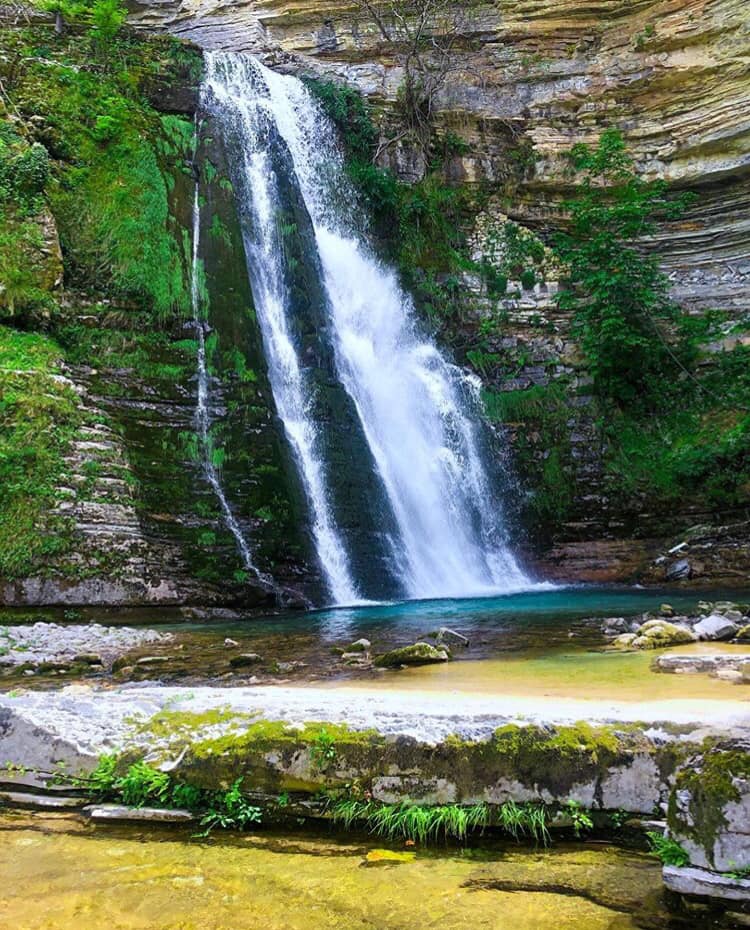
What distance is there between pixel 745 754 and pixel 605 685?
218 centimetres

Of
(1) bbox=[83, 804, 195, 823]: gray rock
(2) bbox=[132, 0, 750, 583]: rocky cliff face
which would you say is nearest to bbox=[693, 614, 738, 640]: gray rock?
(1) bbox=[83, 804, 195, 823]: gray rock

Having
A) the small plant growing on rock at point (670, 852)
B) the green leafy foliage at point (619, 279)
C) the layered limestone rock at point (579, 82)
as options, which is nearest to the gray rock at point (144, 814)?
the small plant growing on rock at point (670, 852)

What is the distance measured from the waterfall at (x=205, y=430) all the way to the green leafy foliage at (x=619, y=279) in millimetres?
10322

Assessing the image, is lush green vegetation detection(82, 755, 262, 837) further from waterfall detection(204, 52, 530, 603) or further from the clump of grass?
waterfall detection(204, 52, 530, 603)

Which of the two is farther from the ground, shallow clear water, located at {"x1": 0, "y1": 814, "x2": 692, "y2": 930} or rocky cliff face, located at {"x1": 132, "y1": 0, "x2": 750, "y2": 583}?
rocky cliff face, located at {"x1": 132, "y1": 0, "x2": 750, "y2": 583}

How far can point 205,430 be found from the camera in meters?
12.1

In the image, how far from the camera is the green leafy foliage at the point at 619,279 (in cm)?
1803

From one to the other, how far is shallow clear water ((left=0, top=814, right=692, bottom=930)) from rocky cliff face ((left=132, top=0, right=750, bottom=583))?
14749 millimetres

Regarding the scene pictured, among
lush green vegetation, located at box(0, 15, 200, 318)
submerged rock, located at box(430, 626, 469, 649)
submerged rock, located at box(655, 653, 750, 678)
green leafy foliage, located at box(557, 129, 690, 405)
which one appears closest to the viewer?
submerged rock, located at box(655, 653, 750, 678)

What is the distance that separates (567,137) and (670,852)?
23.1 meters

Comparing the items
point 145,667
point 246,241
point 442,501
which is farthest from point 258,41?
point 145,667

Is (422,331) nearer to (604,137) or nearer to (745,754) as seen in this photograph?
(604,137)

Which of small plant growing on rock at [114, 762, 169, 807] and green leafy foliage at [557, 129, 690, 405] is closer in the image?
small plant growing on rock at [114, 762, 169, 807]

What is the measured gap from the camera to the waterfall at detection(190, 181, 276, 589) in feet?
37.8
